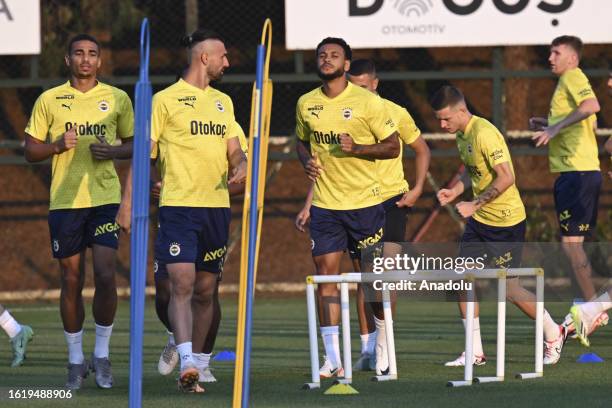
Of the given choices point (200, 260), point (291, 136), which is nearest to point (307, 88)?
point (291, 136)

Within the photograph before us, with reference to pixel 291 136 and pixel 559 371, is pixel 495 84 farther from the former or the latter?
pixel 559 371

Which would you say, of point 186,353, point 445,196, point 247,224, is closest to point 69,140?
point 186,353

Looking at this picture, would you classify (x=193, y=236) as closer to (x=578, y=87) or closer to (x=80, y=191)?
(x=80, y=191)

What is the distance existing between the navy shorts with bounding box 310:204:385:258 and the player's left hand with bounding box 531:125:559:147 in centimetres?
184

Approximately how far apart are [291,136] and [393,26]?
8.62 ft

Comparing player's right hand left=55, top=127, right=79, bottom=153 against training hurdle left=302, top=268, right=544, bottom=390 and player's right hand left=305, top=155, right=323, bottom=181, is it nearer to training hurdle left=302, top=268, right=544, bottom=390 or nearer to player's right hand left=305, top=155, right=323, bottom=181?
player's right hand left=305, top=155, right=323, bottom=181

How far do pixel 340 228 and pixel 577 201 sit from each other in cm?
323

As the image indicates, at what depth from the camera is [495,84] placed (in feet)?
56.6

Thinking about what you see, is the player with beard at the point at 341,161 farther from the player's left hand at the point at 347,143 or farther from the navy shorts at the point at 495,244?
the navy shorts at the point at 495,244

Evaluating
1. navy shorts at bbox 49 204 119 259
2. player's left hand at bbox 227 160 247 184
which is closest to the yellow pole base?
player's left hand at bbox 227 160 247 184

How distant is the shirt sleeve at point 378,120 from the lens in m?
9.92

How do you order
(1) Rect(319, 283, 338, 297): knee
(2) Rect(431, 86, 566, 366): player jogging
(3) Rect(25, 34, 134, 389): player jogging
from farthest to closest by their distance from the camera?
1. (2) Rect(431, 86, 566, 366): player jogging
2. (1) Rect(319, 283, 338, 297): knee
3. (3) Rect(25, 34, 134, 389): player jogging

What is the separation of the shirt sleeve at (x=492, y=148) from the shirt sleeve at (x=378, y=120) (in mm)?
694

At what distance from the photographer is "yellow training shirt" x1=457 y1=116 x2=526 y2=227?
1022 centimetres
